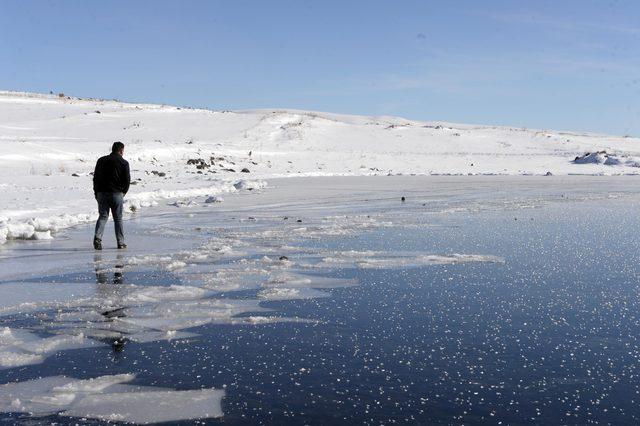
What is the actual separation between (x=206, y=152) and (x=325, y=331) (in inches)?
1490

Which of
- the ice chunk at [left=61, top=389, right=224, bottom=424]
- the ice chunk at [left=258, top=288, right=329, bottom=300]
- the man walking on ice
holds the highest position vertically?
the man walking on ice

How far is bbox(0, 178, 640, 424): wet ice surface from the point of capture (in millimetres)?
4168

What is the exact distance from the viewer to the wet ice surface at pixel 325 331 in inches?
164

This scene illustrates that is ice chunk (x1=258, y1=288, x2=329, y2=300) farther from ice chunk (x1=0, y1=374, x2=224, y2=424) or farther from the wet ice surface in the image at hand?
ice chunk (x1=0, y1=374, x2=224, y2=424)

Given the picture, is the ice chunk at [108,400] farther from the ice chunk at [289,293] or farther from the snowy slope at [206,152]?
the snowy slope at [206,152]

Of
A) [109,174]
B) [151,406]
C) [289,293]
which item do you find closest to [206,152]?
[109,174]

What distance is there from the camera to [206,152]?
4269 centimetres

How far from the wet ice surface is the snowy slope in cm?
487

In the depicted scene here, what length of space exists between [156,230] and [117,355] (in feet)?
28.2

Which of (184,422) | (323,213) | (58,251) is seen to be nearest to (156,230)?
(58,251)

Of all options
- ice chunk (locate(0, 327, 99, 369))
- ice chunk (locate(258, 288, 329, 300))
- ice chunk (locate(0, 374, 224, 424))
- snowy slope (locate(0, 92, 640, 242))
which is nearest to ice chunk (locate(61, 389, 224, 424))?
ice chunk (locate(0, 374, 224, 424))

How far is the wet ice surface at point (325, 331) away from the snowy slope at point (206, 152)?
4874 mm

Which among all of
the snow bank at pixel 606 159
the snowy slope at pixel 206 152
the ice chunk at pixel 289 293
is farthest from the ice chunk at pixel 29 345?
the snow bank at pixel 606 159

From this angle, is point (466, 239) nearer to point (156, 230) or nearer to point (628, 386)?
point (156, 230)
